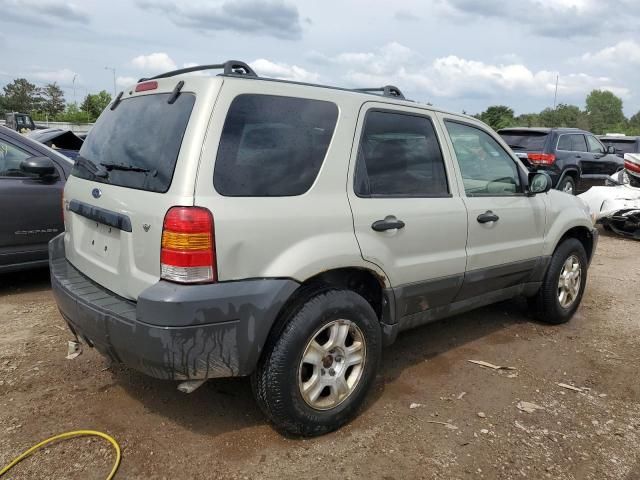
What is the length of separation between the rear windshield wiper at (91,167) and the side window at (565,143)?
10181mm

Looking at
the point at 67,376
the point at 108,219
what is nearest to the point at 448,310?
the point at 108,219

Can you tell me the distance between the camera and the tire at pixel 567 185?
1126cm

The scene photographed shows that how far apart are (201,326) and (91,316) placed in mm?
674

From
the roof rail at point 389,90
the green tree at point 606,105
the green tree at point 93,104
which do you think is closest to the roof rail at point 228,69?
the roof rail at point 389,90

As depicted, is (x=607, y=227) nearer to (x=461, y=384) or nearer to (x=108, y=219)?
(x=461, y=384)

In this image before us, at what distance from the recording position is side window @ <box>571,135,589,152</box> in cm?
1174

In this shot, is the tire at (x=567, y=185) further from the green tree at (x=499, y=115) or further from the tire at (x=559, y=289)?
the green tree at (x=499, y=115)

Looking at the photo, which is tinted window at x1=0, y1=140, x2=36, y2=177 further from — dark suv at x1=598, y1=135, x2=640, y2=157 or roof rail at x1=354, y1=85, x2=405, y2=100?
dark suv at x1=598, y1=135, x2=640, y2=157

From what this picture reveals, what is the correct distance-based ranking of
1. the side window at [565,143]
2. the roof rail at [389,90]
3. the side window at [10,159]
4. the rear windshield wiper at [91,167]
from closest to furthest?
1. the rear windshield wiper at [91,167]
2. the roof rail at [389,90]
3. the side window at [10,159]
4. the side window at [565,143]

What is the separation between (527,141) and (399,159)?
8826 millimetres

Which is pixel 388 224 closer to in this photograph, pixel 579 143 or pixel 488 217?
pixel 488 217

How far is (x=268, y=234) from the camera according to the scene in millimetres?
2555

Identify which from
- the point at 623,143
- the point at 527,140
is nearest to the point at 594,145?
the point at 527,140

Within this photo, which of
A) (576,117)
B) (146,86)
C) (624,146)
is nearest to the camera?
(146,86)
